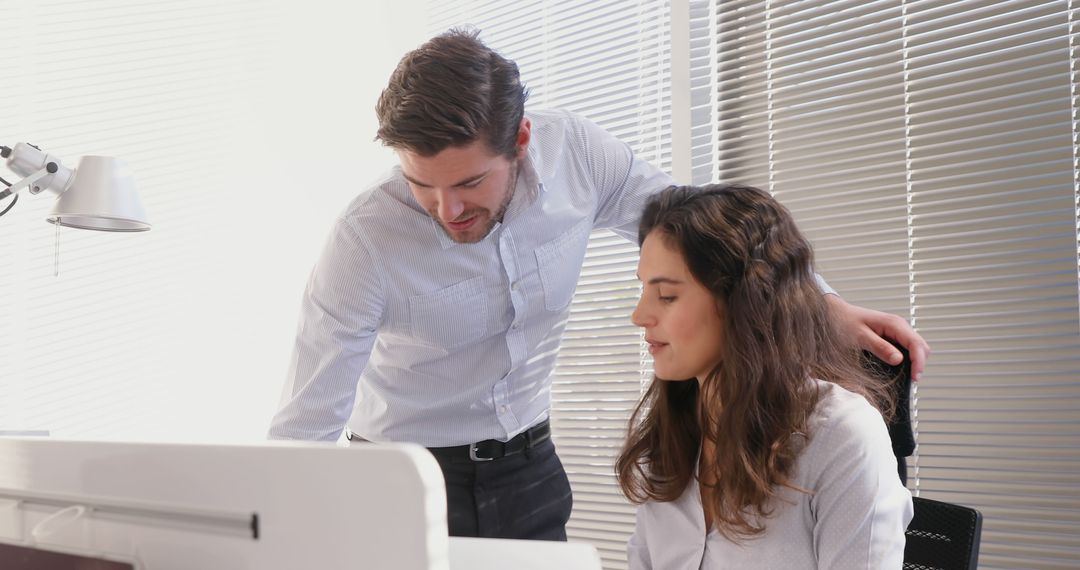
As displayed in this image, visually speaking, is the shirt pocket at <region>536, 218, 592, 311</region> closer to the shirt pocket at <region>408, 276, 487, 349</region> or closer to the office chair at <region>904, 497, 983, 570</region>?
the shirt pocket at <region>408, 276, 487, 349</region>

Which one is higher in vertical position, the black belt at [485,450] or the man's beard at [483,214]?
the man's beard at [483,214]

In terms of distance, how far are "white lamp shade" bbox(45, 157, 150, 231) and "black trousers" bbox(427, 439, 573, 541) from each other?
4.12 feet

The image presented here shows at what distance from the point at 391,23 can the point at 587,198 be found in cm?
205

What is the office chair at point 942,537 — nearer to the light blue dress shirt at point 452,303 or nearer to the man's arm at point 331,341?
the light blue dress shirt at point 452,303

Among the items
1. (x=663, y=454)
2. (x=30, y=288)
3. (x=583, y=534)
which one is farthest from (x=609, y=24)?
(x=30, y=288)

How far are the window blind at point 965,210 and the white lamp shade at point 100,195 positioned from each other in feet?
6.04

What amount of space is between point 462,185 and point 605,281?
4.74 feet

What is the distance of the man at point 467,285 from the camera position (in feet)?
5.40

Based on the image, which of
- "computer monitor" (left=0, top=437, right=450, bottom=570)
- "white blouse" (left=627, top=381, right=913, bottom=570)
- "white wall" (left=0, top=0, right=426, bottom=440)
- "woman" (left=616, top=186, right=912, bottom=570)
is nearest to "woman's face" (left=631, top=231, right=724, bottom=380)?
"woman" (left=616, top=186, right=912, bottom=570)

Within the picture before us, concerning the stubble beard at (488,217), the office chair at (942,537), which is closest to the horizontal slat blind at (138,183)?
the stubble beard at (488,217)

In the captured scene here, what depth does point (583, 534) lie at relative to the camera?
9.88 ft

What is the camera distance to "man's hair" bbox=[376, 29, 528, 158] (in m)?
1.58

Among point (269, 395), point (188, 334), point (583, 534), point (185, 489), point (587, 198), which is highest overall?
point (587, 198)

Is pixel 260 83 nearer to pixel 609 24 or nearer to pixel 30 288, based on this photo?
pixel 30 288
